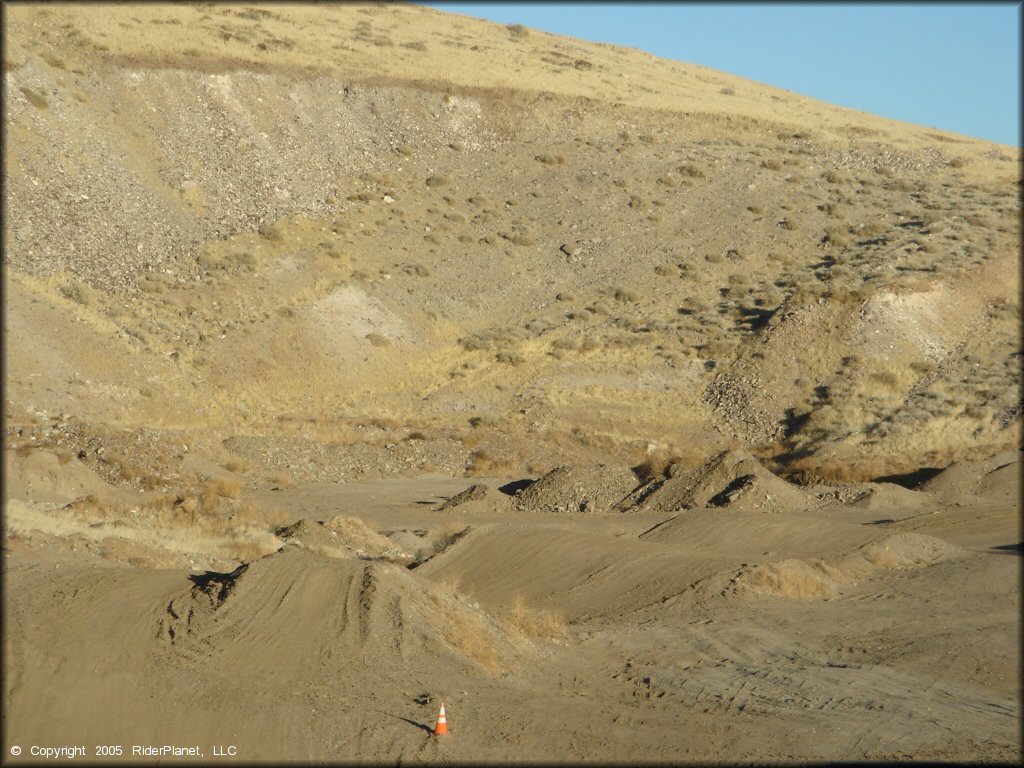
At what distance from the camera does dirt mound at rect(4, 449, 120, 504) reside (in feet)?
81.9

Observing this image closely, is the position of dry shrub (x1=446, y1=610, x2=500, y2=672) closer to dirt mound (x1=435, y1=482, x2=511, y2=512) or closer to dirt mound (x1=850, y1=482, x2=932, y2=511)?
dirt mound (x1=435, y1=482, x2=511, y2=512)

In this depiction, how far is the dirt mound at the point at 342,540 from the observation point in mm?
24109

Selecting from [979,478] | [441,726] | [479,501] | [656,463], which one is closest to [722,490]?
[656,463]

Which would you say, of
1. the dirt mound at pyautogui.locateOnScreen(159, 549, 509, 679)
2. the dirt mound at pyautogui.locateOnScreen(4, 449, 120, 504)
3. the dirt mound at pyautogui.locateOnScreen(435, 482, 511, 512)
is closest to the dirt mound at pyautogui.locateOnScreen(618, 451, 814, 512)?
the dirt mound at pyautogui.locateOnScreen(435, 482, 511, 512)

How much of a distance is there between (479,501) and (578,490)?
289 centimetres

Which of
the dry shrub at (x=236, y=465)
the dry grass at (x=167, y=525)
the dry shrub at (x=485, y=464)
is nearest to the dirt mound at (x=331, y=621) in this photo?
the dry grass at (x=167, y=525)

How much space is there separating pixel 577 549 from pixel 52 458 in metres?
13.5

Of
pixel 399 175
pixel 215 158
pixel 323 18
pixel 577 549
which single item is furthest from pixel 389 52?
pixel 577 549

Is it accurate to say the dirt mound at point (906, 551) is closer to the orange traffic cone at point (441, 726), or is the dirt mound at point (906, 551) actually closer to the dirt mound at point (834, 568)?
the dirt mound at point (834, 568)

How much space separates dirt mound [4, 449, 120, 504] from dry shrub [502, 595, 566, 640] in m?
12.7

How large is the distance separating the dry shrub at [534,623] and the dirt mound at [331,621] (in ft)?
3.68

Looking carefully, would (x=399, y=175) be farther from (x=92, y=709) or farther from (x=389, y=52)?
(x=92, y=709)

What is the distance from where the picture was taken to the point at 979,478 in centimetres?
2941

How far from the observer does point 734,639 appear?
17.7m
